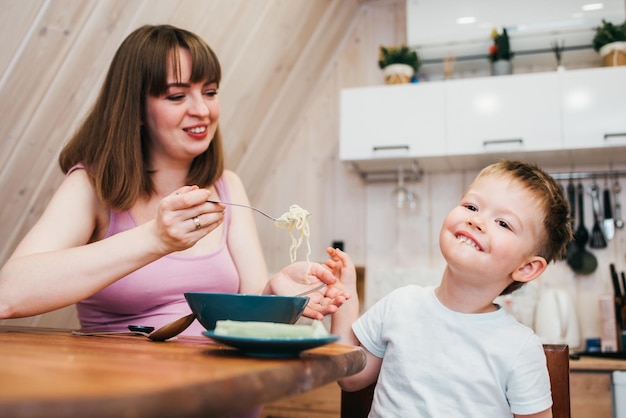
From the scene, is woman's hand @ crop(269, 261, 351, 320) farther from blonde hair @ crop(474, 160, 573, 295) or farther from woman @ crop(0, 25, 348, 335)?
blonde hair @ crop(474, 160, 573, 295)

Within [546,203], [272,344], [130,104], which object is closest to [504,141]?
[546,203]

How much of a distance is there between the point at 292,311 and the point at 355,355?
116 millimetres

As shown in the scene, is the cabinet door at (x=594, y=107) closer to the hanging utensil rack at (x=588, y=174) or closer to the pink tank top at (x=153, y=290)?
the hanging utensil rack at (x=588, y=174)

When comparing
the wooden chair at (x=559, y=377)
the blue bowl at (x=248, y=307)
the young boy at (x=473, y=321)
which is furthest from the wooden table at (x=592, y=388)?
the blue bowl at (x=248, y=307)

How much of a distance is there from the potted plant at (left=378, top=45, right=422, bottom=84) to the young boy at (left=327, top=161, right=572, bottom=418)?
77.5 inches

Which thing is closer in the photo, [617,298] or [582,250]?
[617,298]

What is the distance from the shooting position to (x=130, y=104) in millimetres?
1561

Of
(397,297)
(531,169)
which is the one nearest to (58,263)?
(397,297)

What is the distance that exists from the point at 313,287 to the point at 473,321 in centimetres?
35

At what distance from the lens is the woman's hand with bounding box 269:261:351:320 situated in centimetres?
111

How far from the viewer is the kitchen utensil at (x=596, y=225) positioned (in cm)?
314

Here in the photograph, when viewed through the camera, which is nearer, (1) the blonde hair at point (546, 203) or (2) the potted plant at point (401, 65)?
(1) the blonde hair at point (546, 203)

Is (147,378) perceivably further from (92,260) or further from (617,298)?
(617,298)

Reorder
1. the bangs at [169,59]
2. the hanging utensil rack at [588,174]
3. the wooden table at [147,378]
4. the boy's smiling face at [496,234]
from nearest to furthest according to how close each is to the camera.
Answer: the wooden table at [147,378] < the boy's smiling face at [496,234] < the bangs at [169,59] < the hanging utensil rack at [588,174]
